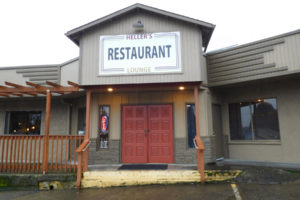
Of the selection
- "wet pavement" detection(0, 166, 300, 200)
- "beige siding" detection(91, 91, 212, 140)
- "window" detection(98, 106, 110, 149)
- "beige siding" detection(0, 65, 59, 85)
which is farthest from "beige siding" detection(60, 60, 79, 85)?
"wet pavement" detection(0, 166, 300, 200)

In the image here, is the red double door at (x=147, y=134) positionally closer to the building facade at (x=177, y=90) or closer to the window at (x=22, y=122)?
the building facade at (x=177, y=90)

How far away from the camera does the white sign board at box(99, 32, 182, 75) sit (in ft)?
23.5

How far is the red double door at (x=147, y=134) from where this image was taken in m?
7.85

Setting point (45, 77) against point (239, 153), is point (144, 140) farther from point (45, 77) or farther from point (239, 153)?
point (45, 77)

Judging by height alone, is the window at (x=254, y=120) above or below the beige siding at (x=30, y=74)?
below

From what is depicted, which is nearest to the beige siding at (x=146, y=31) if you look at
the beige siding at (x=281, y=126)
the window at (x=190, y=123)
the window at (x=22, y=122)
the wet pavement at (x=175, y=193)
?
the window at (x=190, y=123)

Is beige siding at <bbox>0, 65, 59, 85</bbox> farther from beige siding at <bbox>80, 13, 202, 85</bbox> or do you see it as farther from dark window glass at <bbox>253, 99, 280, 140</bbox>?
dark window glass at <bbox>253, 99, 280, 140</bbox>

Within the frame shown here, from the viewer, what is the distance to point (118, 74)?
7.19 metres

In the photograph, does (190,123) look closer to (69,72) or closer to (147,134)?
(147,134)

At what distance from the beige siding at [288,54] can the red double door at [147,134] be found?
13.1ft

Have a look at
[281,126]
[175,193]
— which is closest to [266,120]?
[281,126]

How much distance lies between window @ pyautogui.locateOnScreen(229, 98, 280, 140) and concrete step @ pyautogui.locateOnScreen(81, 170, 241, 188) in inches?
100

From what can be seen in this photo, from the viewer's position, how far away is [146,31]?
7.55 metres

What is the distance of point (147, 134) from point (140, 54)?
2998mm
